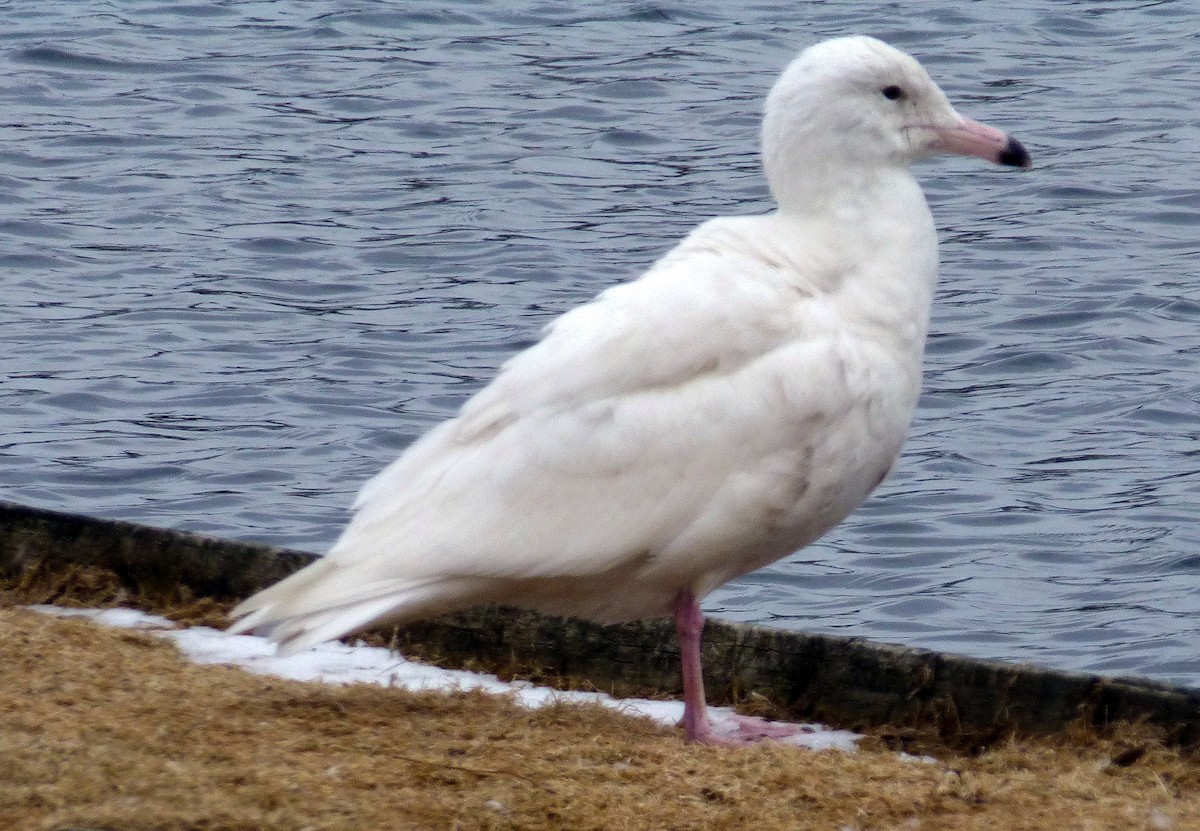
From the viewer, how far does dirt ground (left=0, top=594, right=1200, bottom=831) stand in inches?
186

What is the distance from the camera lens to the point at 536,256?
14219 millimetres

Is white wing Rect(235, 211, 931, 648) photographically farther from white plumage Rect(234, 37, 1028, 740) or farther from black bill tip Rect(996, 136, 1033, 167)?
black bill tip Rect(996, 136, 1033, 167)

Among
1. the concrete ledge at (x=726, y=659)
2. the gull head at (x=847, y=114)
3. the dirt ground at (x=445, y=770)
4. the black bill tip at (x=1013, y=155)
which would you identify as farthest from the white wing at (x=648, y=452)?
the black bill tip at (x=1013, y=155)

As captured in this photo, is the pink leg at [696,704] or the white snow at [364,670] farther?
the white snow at [364,670]

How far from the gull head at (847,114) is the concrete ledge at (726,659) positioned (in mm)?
1457

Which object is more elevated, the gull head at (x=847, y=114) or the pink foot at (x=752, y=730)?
the gull head at (x=847, y=114)

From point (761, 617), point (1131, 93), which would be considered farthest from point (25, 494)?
point (1131, 93)

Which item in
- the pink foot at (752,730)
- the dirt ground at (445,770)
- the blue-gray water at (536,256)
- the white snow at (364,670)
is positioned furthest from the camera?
the blue-gray water at (536,256)

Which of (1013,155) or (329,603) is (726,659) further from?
(1013,155)

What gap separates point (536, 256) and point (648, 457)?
8326mm

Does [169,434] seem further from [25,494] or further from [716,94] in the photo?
[716,94]

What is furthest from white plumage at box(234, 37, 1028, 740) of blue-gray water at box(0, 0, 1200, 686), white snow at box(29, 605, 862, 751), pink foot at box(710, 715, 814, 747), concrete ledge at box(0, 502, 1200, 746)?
blue-gray water at box(0, 0, 1200, 686)

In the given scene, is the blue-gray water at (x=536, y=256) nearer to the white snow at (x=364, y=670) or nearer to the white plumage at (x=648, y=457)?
the white snow at (x=364, y=670)

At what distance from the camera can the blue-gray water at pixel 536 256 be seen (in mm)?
10617
